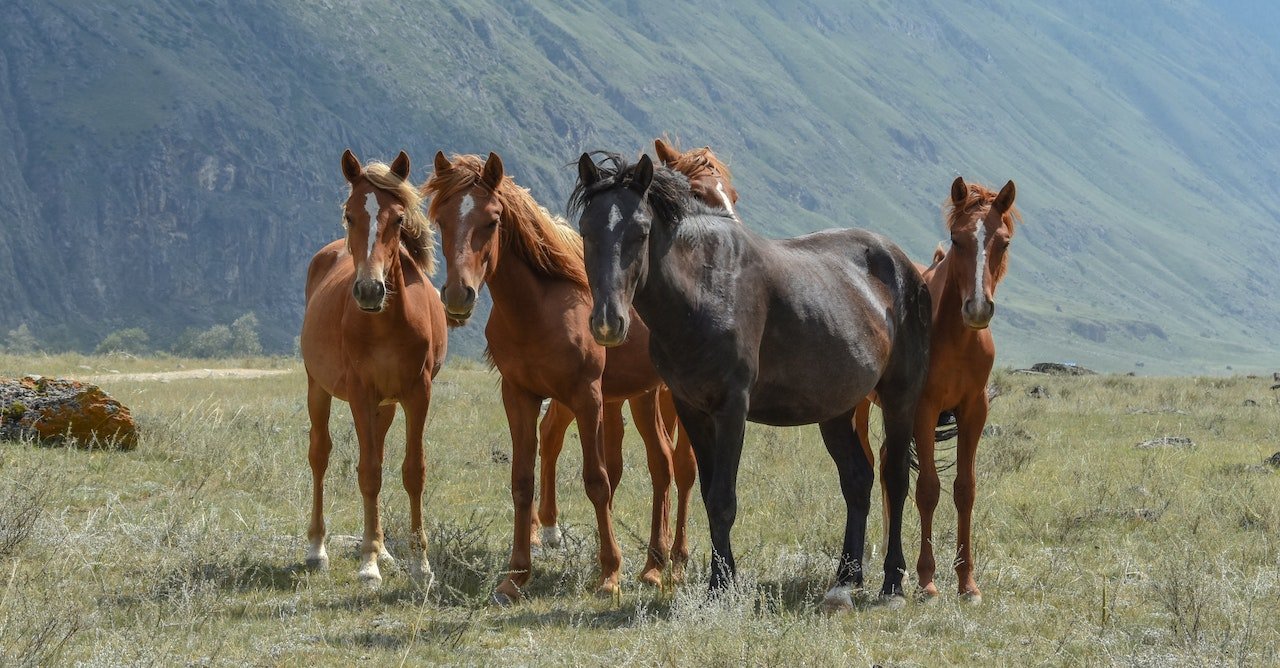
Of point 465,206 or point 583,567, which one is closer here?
point 465,206

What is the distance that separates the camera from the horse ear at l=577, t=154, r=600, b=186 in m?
6.73

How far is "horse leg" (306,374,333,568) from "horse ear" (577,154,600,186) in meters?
3.37

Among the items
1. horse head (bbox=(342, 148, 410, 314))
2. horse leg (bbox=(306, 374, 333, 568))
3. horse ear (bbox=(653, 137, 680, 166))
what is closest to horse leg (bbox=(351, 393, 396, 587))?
horse leg (bbox=(306, 374, 333, 568))

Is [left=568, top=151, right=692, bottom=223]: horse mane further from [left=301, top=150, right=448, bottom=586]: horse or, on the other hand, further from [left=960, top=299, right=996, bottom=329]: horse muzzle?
[left=960, top=299, right=996, bottom=329]: horse muzzle

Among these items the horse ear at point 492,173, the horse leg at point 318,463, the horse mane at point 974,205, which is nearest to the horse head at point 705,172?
the horse ear at point 492,173

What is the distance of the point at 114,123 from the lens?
16162 centimetres

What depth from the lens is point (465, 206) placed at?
7.70 meters

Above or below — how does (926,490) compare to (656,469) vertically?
above

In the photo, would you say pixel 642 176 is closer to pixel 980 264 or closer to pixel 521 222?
pixel 521 222

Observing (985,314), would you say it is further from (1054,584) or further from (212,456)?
(212,456)

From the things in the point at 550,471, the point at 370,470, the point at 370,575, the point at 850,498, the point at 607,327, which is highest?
the point at 607,327

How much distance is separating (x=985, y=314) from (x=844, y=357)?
0.82m

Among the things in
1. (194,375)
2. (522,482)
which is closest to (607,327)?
(522,482)

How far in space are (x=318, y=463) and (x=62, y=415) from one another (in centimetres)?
328
